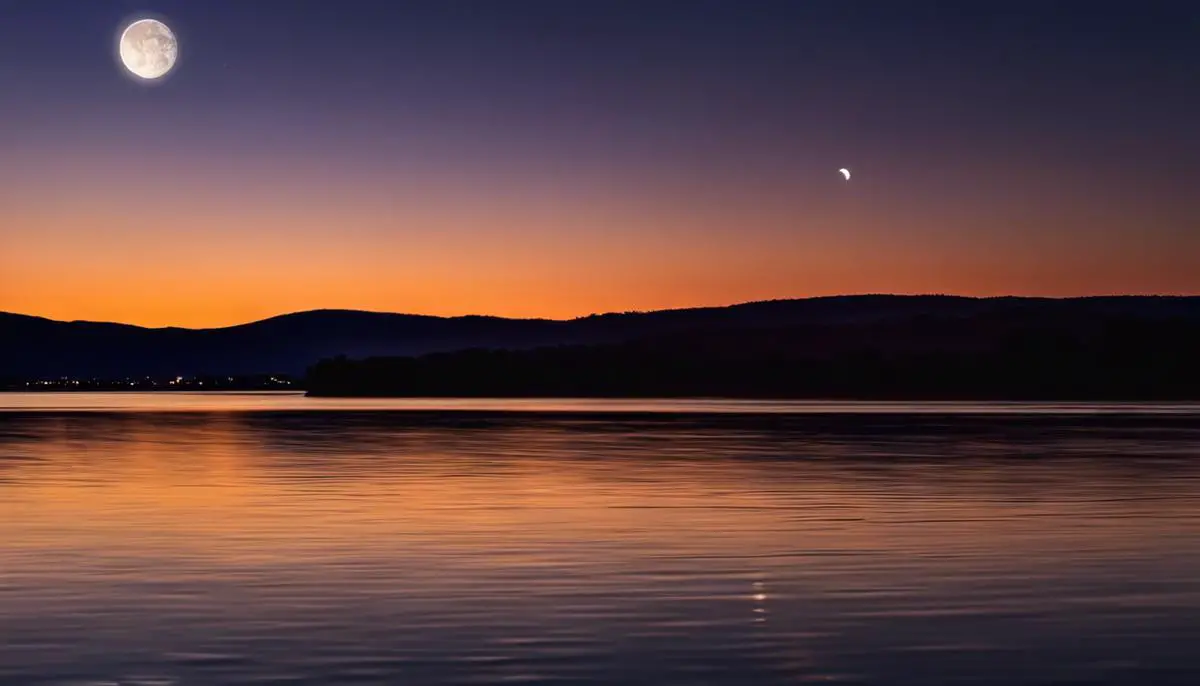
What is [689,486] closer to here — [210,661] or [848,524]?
[848,524]

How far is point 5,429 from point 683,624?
88.2 metres

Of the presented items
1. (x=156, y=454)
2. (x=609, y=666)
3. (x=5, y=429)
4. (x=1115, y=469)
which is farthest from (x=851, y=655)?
(x=5, y=429)

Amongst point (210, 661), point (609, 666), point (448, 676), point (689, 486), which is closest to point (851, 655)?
point (609, 666)

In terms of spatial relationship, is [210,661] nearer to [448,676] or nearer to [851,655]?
[448,676]

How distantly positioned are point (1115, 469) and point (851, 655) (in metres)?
37.6

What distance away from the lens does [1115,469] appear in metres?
54.3

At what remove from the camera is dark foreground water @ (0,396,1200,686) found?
18.5 meters

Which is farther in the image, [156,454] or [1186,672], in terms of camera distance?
[156,454]

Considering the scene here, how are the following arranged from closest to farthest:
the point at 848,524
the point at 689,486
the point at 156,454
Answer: the point at 848,524
the point at 689,486
the point at 156,454

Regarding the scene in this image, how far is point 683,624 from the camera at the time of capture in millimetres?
21203

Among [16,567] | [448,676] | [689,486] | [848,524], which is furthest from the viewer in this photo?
[689,486]

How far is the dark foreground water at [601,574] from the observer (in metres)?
18.5

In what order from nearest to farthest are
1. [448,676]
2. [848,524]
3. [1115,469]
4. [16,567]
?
[448,676], [16,567], [848,524], [1115,469]

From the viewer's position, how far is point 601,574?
86.9 feet
